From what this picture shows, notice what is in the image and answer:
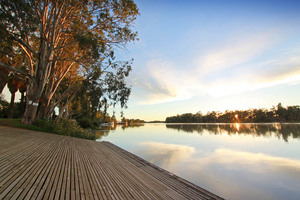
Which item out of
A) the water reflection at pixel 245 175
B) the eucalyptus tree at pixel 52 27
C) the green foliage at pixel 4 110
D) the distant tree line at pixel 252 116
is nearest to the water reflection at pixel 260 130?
the water reflection at pixel 245 175

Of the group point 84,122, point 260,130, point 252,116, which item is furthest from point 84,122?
point 252,116

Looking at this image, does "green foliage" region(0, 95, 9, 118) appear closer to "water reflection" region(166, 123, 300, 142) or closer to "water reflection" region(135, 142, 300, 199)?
"water reflection" region(135, 142, 300, 199)

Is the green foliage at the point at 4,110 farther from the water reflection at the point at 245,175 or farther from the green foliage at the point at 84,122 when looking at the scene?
the water reflection at the point at 245,175

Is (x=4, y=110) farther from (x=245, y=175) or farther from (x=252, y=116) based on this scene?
(x=252, y=116)

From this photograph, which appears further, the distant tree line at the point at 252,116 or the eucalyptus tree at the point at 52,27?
the distant tree line at the point at 252,116

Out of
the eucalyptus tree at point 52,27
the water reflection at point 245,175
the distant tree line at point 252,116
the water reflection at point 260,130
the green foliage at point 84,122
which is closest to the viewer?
the water reflection at point 245,175

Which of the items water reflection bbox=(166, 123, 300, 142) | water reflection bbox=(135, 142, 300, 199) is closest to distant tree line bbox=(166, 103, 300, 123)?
water reflection bbox=(166, 123, 300, 142)

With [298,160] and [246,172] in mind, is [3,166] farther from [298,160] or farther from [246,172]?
[298,160]

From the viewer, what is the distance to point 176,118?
505ft

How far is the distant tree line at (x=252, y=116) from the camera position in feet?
277

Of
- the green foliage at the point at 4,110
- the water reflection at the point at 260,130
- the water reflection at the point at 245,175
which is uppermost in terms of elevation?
the green foliage at the point at 4,110

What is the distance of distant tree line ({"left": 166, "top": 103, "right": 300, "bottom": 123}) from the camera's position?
3320 inches

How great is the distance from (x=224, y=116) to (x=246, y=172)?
117m

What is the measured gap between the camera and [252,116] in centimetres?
10038
